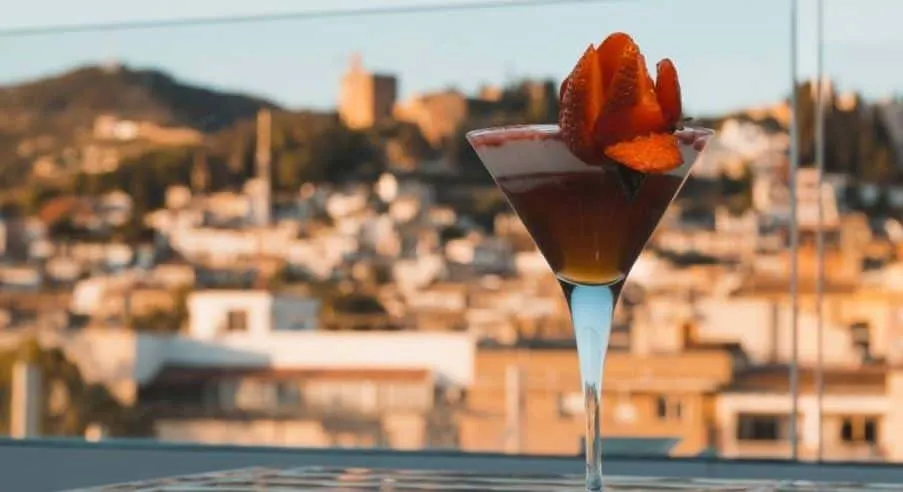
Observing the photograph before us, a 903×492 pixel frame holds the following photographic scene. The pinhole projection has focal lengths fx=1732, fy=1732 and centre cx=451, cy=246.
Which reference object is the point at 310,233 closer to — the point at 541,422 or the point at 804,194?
the point at 541,422

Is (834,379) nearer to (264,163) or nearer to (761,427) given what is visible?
(761,427)

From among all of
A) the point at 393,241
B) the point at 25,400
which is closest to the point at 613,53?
the point at 393,241

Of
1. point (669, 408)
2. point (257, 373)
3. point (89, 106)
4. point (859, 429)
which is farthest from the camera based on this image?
point (89, 106)

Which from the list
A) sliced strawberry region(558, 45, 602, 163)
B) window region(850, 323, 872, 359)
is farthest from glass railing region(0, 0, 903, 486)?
sliced strawberry region(558, 45, 602, 163)

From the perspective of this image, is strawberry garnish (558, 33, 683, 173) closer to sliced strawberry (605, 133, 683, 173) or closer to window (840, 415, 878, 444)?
sliced strawberry (605, 133, 683, 173)

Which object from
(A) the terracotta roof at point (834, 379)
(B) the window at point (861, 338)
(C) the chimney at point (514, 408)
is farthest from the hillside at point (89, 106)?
(B) the window at point (861, 338)

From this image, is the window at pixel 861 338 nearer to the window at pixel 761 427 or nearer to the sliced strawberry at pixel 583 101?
the window at pixel 761 427

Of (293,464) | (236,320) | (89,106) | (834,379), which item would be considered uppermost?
(89,106)
